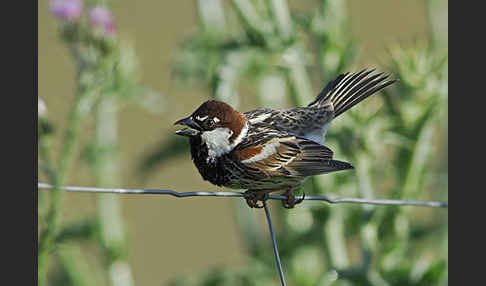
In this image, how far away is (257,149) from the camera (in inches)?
148

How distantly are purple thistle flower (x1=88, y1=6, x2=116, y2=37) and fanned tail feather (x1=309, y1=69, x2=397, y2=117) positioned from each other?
4.27ft

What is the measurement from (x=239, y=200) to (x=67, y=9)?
2632 mm

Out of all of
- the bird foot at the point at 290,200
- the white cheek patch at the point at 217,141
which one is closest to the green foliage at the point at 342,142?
the bird foot at the point at 290,200

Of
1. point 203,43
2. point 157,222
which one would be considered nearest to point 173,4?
point 157,222

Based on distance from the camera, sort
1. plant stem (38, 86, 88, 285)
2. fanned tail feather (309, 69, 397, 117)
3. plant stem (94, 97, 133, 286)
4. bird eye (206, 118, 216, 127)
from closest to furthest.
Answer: plant stem (38, 86, 88, 285) < bird eye (206, 118, 216, 127) < fanned tail feather (309, 69, 397, 117) < plant stem (94, 97, 133, 286)

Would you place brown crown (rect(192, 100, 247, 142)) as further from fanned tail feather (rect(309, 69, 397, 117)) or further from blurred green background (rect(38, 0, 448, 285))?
fanned tail feather (rect(309, 69, 397, 117))

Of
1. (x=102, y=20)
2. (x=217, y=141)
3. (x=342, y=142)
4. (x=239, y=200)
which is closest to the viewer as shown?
(x=217, y=141)

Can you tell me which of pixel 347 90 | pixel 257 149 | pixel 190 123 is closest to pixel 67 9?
pixel 190 123

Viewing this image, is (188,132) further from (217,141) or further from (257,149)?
(257,149)

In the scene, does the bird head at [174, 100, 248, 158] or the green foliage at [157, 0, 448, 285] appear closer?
the bird head at [174, 100, 248, 158]

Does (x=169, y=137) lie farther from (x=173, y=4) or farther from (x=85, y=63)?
(x=173, y=4)

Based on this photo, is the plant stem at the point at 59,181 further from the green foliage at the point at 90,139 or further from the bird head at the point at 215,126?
the bird head at the point at 215,126

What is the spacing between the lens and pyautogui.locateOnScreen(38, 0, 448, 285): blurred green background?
15.4 feet

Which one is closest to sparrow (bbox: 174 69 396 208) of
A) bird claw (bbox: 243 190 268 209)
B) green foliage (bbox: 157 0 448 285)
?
bird claw (bbox: 243 190 268 209)
